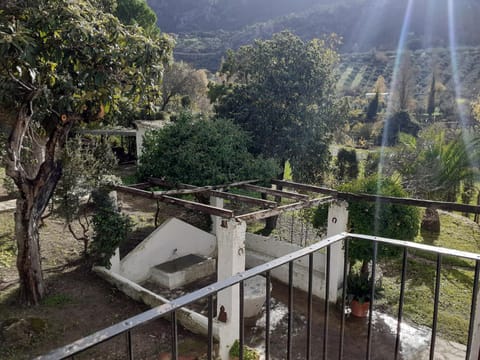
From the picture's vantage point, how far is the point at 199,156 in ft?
25.9

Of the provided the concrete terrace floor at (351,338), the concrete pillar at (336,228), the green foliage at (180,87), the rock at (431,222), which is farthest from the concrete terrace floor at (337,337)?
the green foliage at (180,87)

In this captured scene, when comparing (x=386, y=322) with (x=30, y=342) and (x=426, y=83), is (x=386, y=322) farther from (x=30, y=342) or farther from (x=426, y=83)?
(x=426, y=83)

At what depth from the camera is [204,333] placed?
229 inches

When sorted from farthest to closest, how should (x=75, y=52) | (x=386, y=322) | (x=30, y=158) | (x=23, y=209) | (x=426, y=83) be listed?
(x=426, y=83)
(x=30, y=158)
(x=386, y=322)
(x=23, y=209)
(x=75, y=52)

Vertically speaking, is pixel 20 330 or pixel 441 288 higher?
pixel 20 330

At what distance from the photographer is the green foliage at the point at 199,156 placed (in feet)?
25.6

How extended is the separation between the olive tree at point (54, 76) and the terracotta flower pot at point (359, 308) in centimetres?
535

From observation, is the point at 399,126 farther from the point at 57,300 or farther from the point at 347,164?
the point at 57,300

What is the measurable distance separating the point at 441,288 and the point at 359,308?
2668 millimetres

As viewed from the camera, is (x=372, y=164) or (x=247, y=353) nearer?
(x=247, y=353)

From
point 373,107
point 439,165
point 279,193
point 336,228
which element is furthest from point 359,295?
point 373,107

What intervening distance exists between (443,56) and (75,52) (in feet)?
151

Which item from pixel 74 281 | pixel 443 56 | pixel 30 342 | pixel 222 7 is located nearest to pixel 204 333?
pixel 30 342

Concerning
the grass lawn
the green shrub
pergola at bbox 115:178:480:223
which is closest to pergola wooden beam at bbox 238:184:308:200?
pergola at bbox 115:178:480:223
